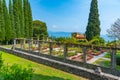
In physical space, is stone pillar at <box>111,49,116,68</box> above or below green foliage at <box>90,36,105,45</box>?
below

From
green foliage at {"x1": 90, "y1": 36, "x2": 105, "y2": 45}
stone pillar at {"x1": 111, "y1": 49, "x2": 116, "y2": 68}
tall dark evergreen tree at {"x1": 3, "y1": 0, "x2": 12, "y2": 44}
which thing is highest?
tall dark evergreen tree at {"x1": 3, "y1": 0, "x2": 12, "y2": 44}

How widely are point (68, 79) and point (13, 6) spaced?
25368mm

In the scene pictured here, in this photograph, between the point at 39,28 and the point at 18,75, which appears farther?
the point at 39,28

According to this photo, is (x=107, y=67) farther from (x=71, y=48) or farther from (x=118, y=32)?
(x=118, y=32)

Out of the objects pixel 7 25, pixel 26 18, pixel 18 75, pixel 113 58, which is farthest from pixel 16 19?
pixel 18 75

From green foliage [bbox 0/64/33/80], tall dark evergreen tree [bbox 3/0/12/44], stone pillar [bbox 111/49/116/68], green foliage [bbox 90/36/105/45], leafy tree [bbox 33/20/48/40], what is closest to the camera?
green foliage [bbox 0/64/33/80]

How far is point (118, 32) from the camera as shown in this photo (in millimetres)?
19578

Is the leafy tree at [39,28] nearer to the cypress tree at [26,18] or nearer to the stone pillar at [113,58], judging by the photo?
the cypress tree at [26,18]

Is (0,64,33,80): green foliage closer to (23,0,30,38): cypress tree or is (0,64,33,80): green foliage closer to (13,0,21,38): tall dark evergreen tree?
(13,0,21,38): tall dark evergreen tree

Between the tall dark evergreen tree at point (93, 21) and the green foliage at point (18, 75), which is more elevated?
the tall dark evergreen tree at point (93, 21)

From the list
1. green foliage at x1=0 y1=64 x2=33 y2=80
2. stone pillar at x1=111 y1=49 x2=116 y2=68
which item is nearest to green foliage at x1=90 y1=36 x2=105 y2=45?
stone pillar at x1=111 y1=49 x2=116 y2=68

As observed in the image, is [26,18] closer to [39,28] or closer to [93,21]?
[39,28]

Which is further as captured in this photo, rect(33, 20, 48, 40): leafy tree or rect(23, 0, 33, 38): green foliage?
rect(33, 20, 48, 40): leafy tree

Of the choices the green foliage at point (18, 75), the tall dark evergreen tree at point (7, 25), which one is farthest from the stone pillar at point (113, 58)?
the tall dark evergreen tree at point (7, 25)
